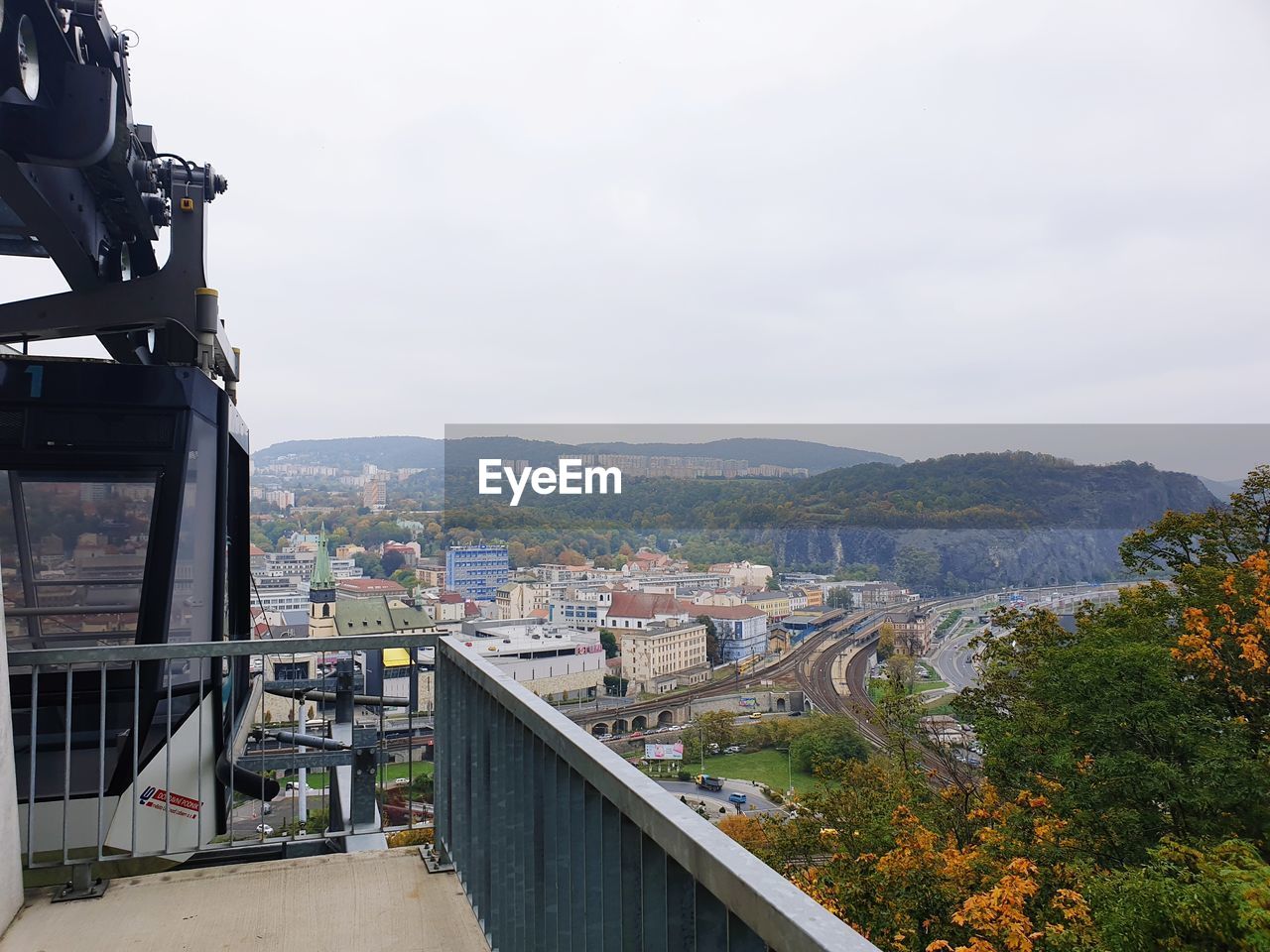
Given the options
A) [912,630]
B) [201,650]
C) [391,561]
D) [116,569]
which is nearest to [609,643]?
[391,561]

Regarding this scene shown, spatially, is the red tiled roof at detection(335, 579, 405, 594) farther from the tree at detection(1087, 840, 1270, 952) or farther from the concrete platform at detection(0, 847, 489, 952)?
the concrete platform at detection(0, 847, 489, 952)

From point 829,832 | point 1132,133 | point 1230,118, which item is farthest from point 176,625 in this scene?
point 1132,133

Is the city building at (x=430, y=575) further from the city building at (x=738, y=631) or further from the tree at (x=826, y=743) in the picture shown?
the tree at (x=826, y=743)

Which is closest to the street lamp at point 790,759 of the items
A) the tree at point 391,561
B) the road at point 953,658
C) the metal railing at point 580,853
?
the road at point 953,658

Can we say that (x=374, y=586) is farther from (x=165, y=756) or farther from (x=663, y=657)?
(x=165, y=756)

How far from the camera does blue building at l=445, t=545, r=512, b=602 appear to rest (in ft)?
209

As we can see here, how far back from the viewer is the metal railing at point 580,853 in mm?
1086

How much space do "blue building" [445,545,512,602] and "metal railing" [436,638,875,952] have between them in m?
60.4

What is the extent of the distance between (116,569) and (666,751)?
136ft

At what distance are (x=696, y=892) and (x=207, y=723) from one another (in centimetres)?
457

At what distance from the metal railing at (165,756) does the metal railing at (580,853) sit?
748 mm

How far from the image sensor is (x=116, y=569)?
477 cm

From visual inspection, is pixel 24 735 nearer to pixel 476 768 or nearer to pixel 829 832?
pixel 476 768

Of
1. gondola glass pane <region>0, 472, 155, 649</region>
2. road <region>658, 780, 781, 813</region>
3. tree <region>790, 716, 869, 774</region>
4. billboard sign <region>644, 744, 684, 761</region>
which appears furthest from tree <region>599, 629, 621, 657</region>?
gondola glass pane <region>0, 472, 155, 649</region>
